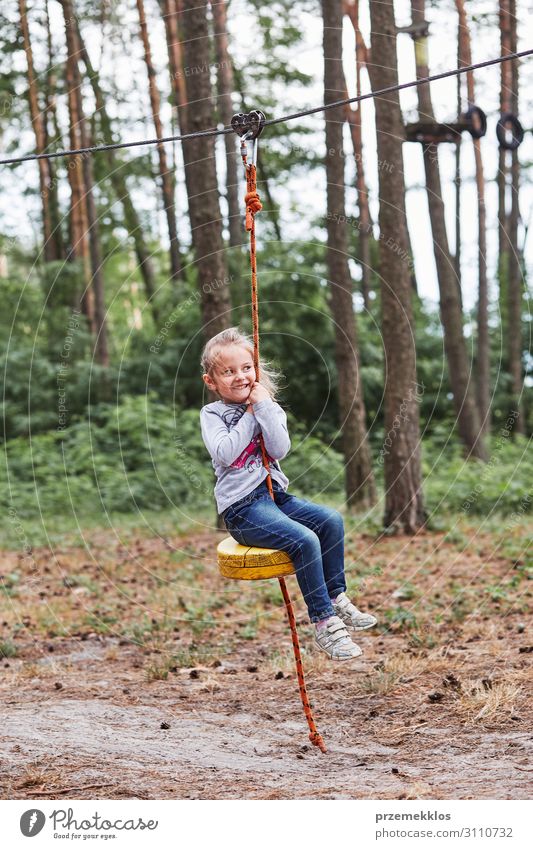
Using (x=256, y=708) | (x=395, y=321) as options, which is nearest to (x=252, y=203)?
(x=256, y=708)

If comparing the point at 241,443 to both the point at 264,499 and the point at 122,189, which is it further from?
the point at 122,189

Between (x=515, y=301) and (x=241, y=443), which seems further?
(x=515, y=301)

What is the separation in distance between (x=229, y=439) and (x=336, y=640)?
112 centimetres

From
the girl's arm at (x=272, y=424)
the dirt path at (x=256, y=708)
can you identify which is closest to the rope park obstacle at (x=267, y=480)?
the girl's arm at (x=272, y=424)

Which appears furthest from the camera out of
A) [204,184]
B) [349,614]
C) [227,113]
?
[227,113]

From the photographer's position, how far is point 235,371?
492 cm

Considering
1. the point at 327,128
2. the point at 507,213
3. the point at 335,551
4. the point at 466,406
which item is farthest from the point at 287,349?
the point at 335,551

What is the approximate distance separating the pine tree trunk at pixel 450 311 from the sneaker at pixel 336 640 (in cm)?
1187

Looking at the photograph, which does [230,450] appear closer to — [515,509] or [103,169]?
[515,509]

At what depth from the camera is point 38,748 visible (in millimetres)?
5043

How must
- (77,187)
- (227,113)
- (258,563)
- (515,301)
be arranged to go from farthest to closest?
1. (77,187)
2. (515,301)
3. (227,113)
4. (258,563)

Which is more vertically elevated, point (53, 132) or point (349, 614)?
point (53, 132)

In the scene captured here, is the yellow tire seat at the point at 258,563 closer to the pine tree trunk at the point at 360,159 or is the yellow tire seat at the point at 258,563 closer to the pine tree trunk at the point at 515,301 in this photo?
the pine tree trunk at the point at 360,159

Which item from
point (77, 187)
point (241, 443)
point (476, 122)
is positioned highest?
point (476, 122)
